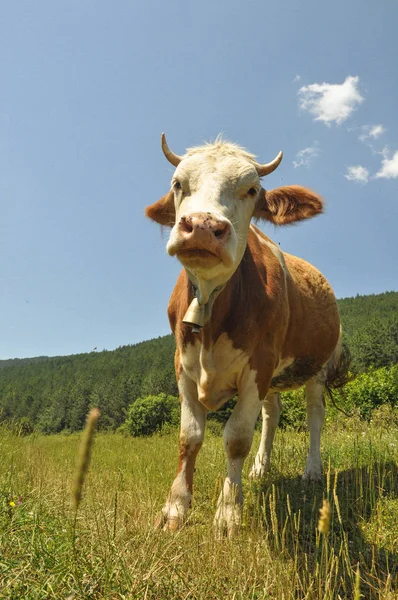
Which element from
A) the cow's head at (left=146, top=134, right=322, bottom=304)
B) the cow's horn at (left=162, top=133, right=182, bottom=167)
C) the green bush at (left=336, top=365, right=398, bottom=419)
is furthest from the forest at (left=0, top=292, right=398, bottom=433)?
the cow's horn at (left=162, top=133, right=182, bottom=167)

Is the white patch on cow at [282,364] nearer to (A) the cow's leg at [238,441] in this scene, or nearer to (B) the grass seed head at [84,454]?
(A) the cow's leg at [238,441]

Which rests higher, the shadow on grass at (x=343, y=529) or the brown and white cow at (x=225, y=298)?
the brown and white cow at (x=225, y=298)

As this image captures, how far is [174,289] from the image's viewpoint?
467cm

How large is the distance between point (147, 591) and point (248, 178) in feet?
9.21

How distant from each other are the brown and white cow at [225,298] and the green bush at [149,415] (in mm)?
39976

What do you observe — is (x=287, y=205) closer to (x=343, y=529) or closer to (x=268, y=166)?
(x=268, y=166)

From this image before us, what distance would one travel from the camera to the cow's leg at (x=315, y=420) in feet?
16.6

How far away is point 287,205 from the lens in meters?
4.16

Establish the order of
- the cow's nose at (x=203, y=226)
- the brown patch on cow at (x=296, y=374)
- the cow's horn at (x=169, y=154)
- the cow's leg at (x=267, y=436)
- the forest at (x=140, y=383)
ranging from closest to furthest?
the cow's nose at (x=203, y=226) → the cow's horn at (x=169, y=154) → the brown patch on cow at (x=296, y=374) → the cow's leg at (x=267, y=436) → the forest at (x=140, y=383)

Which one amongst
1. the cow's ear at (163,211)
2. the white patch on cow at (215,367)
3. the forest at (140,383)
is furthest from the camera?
the forest at (140,383)

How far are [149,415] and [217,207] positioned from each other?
43.1 metres

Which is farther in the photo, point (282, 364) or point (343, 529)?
point (282, 364)

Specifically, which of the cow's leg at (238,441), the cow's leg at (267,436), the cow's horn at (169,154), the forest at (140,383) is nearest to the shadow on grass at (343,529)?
the cow's leg at (238,441)

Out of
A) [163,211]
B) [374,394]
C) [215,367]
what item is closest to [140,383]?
[374,394]
